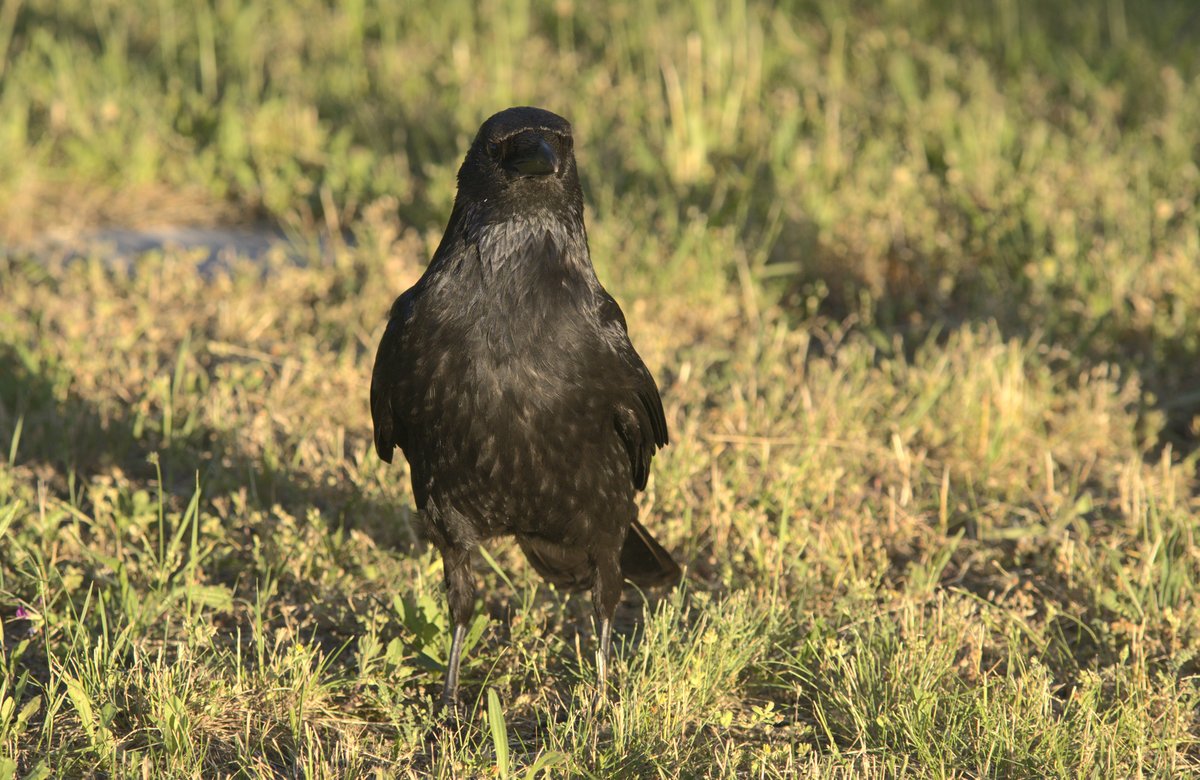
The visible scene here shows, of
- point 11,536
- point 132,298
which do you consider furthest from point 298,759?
point 132,298

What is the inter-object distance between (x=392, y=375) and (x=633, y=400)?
635 millimetres

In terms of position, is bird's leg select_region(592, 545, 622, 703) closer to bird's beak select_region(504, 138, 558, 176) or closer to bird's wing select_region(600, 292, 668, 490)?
bird's wing select_region(600, 292, 668, 490)

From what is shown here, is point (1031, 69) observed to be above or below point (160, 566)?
above

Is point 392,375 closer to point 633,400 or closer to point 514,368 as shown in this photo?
point 514,368

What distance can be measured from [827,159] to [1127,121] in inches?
73.6

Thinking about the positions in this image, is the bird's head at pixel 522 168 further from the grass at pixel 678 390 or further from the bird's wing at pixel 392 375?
the grass at pixel 678 390

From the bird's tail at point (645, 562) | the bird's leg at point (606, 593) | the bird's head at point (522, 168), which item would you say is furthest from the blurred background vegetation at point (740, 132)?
the bird's head at point (522, 168)

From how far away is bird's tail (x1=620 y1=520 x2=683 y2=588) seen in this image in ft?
13.1

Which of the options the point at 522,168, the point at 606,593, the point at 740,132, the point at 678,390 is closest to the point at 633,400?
the point at 606,593

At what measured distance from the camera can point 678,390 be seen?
16.9ft

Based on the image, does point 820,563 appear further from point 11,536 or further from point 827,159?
point 827,159

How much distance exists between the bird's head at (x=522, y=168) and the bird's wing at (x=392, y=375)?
1.11ft

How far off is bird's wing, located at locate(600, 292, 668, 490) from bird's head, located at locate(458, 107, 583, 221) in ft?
0.97

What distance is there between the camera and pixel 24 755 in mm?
3170
